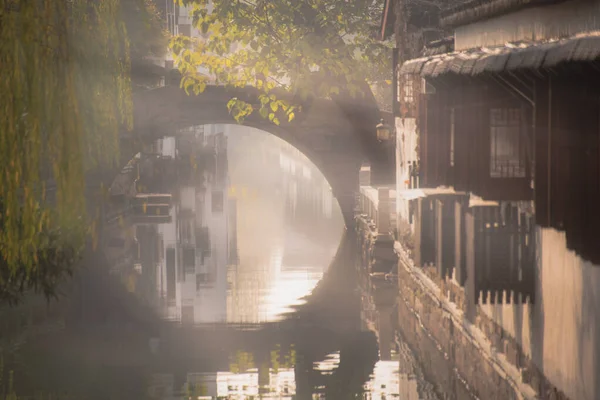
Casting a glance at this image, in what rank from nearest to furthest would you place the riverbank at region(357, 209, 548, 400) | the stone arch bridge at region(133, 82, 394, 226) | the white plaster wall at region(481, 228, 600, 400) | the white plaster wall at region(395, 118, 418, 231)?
the white plaster wall at region(481, 228, 600, 400) < the riverbank at region(357, 209, 548, 400) < the white plaster wall at region(395, 118, 418, 231) < the stone arch bridge at region(133, 82, 394, 226)

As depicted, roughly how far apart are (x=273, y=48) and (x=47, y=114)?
19521 millimetres

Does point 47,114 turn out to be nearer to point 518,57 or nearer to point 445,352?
point 518,57

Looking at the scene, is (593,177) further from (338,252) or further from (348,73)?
(338,252)

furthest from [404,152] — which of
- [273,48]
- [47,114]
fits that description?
[47,114]

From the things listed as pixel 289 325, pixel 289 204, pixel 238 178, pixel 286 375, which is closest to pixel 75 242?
pixel 286 375

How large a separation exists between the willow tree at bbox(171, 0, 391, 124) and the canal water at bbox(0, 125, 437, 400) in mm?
4654

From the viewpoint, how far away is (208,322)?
986 inches

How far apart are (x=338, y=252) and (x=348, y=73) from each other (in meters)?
8.57

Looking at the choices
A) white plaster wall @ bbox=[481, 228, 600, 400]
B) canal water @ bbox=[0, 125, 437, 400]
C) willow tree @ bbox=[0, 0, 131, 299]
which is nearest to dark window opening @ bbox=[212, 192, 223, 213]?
canal water @ bbox=[0, 125, 437, 400]

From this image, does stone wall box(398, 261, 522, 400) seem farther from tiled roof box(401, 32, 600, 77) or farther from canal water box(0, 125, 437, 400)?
tiled roof box(401, 32, 600, 77)

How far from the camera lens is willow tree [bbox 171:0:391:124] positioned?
29.5 m

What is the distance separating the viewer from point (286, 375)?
1984 cm

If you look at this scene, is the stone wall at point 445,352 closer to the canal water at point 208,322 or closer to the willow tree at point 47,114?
the canal water at point 208,322

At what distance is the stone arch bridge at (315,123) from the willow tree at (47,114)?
27.0 meters
